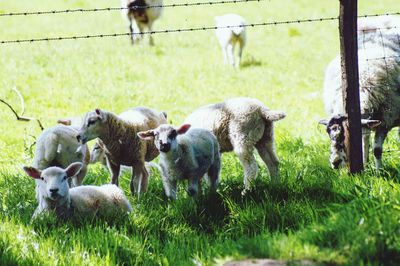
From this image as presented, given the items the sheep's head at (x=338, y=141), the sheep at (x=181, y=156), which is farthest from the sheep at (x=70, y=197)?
the sheep's head at (x=338, y=141)

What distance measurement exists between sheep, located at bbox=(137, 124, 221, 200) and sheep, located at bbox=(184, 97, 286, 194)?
51 centimetres

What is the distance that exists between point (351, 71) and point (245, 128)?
1343 millimetres

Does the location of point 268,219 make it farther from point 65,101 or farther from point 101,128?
point 65,101

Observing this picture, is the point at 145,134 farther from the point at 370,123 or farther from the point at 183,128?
the point at 370,123

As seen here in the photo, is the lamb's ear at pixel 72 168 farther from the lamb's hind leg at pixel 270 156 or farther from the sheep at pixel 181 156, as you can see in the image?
the lamb's hind leg at pixel 270 156

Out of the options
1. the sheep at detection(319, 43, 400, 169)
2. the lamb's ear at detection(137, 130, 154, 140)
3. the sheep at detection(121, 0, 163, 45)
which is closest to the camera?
the lamb's ear at detection(137, 130, 154, 140)

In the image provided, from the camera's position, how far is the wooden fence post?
610 cm

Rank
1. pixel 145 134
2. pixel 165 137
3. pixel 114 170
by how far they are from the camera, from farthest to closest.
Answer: pixel 114 170
pixel 145 134
pixel 165 137

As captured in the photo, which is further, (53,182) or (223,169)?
(223,169)

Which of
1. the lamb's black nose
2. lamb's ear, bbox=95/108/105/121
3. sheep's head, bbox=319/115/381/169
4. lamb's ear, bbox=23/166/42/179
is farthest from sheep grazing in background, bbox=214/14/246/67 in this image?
the lamb's black nose

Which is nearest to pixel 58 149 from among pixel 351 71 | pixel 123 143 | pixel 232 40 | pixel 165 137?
pixel 123 143

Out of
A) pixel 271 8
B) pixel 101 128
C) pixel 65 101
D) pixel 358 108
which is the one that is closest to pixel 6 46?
pixel 65 101

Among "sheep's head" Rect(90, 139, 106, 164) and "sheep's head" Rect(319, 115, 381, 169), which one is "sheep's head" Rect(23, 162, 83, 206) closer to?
"sheep's head" Rect(90, 139, 106, 164)

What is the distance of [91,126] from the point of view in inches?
262
